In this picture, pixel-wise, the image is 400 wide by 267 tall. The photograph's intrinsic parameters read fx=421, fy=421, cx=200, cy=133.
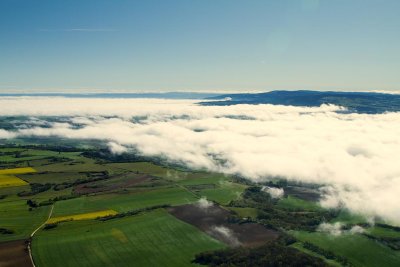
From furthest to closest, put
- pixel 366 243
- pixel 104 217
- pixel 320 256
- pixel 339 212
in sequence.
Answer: pixel 339 212 → pixel 104 217 → pixel 366 243 → pixel 320 256

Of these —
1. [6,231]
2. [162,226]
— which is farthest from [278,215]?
[6,231]

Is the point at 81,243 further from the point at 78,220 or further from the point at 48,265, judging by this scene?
the point at 78,220

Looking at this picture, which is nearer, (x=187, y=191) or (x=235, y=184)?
(x=187, y=191)

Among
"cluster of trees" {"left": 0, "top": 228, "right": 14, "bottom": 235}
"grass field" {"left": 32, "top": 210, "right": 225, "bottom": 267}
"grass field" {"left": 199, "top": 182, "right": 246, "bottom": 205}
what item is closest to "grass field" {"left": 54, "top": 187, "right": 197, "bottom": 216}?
"grass field" {"left": 199, "top": 182, "right": 246, "bottom": 205}

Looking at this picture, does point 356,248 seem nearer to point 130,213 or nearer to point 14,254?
point 130,213

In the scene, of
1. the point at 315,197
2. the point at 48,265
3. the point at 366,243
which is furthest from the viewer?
the point at 315,197

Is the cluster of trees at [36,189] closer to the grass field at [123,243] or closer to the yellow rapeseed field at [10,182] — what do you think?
the yellow rapeseed field at [10,182]

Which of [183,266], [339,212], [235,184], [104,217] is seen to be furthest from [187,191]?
[183,266]

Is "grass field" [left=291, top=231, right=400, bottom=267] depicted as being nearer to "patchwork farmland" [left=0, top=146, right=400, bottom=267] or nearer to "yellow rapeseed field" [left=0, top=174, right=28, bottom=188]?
"patchwork farmland" [left=0, top=146, right=400, bottom=267]
